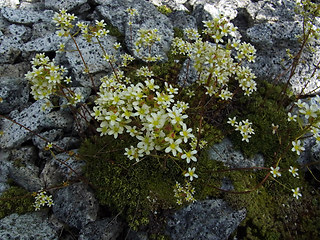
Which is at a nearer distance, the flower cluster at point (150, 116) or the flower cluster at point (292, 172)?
the flower cluster at point (150, 116)

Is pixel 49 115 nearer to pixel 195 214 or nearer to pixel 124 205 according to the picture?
pixel 124 205

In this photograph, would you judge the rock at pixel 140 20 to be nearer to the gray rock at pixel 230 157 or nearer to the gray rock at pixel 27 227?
the gray rock at pixel 230 157

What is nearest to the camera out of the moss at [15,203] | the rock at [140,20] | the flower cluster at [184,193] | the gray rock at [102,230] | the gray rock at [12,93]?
the flower cluster at [184,193]

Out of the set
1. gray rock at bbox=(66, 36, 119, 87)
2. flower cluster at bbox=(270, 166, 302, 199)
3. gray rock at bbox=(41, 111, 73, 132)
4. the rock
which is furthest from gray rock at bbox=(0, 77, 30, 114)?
flower cluster at bbox=(270, 166, 302, 199)

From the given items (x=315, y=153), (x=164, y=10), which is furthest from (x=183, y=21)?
(x=315, y=153)

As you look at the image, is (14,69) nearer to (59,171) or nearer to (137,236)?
(59,171)

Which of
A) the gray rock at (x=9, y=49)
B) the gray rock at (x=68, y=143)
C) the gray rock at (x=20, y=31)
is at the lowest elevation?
the gray rock at (x=68, y=143)

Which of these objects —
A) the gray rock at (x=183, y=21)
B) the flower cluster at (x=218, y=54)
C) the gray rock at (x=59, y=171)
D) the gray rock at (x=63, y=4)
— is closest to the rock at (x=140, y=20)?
the gray rock at (x=183, y=21)
